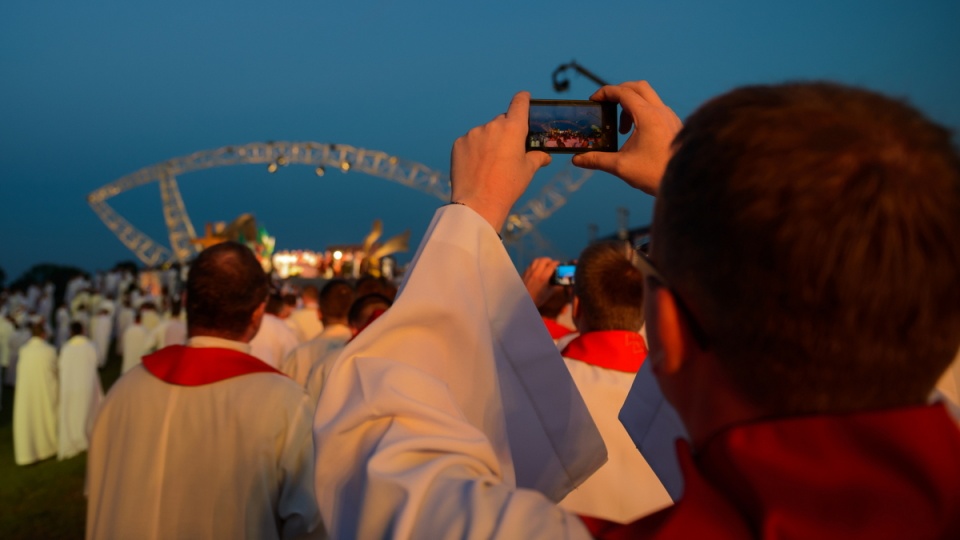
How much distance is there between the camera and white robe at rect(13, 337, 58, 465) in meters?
11.8

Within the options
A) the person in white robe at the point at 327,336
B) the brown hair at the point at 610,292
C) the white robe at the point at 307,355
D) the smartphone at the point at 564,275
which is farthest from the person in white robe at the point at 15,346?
the brown hair at the point at 610,292

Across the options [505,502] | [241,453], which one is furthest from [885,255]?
[241,453]

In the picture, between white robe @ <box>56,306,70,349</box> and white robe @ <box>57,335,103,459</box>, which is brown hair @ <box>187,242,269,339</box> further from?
white robe @ <box>56,306,70,349</box>

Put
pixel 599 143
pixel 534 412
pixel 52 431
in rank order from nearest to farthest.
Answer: pixel 534 412, pixel 599 143, pixel 52 431

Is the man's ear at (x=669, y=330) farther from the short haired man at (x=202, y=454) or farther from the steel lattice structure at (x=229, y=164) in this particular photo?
the steel lattice structure at (x=229, y=164)

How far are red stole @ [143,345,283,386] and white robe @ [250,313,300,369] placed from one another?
4.63 metres

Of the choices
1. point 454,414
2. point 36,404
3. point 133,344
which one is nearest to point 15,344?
point 133,344

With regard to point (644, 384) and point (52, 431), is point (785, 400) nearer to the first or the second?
point (644, 384)

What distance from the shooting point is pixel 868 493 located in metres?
0.83

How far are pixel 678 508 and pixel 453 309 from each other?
53cm

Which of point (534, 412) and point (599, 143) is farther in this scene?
point (599, 143)

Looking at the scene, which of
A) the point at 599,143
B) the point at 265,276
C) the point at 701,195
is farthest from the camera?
the point at 265,276

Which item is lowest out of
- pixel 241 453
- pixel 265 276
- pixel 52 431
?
pixel 52 431

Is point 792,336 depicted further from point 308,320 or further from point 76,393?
point 76,393
